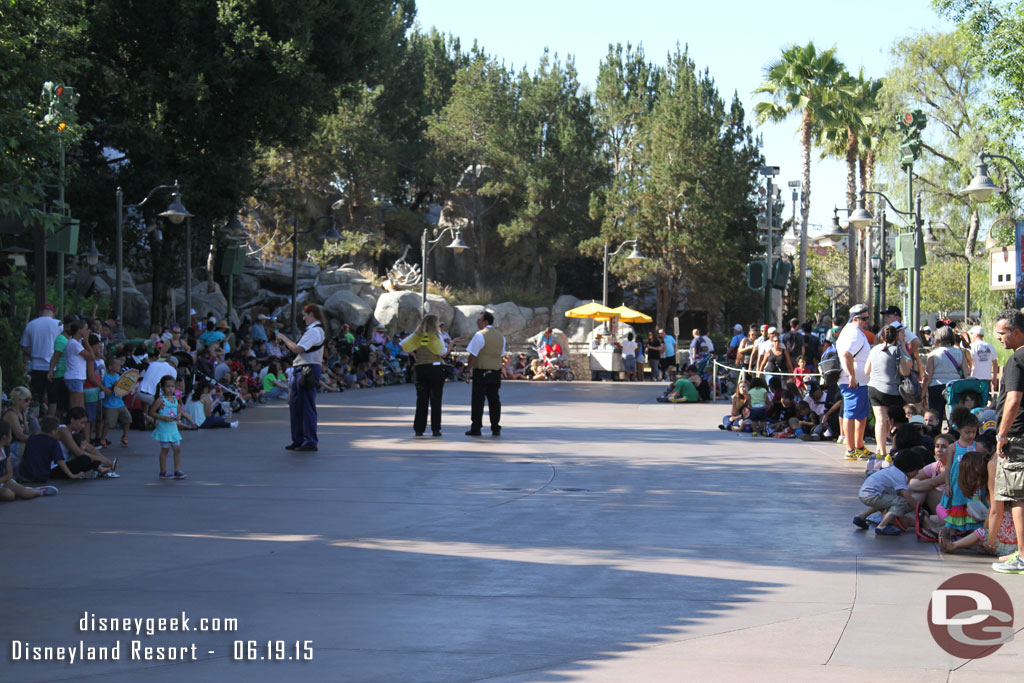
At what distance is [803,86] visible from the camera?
43688mm

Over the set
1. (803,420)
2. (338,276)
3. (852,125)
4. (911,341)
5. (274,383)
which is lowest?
(803,420)

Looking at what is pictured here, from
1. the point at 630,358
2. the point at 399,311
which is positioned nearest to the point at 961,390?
the point at 630,358

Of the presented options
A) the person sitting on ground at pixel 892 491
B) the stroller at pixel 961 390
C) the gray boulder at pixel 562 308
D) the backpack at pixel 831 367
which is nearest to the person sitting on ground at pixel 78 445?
the person sitting on ground at pixel 892 491

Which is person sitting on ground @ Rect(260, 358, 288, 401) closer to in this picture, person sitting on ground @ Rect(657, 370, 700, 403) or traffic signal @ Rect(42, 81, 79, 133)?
traffic signal @ Rect(42, 81, 79, 133)

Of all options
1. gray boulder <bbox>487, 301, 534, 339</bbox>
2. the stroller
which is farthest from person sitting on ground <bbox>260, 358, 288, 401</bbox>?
gray boulder <bbox>487, 301, 534, 339</bbox>

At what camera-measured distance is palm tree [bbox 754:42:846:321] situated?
43344mm

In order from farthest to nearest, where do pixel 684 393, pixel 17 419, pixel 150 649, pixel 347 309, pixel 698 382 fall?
pixel 347 309 < pixel 698 382 < pixel 684 393 < pixel 17 419 < pixel 150 649

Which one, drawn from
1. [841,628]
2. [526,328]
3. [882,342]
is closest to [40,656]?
[841,628]

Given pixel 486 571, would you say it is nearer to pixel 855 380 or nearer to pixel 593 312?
pixel 855 380

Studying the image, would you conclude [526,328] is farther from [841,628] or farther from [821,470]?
[841,628]

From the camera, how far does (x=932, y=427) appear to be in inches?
458

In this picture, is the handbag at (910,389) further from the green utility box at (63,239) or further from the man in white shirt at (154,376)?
the green utility box at (63,239)

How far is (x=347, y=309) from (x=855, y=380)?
103 feet

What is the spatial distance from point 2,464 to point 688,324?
47631 mm
